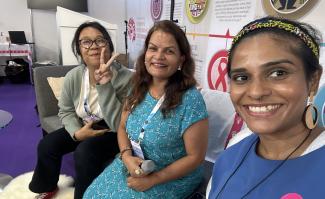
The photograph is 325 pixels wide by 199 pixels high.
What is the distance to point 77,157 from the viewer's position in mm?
1597

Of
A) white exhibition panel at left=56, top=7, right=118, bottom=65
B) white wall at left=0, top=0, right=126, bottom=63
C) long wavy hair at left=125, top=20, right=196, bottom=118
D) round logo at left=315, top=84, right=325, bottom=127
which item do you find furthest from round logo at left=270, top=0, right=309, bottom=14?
white wall at left=0, top=0, right=126, bottom=63

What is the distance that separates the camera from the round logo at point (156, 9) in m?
3.03

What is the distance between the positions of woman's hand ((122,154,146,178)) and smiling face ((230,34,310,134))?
66 cm

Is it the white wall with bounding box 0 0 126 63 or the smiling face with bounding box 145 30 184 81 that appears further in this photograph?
the white wall with bounding box 0 0 126 63

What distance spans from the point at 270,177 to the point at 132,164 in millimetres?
717

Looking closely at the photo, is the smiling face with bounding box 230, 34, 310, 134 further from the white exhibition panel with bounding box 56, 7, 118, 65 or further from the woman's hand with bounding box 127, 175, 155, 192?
the white exhibition panel with bounding box 56, 7, 118, 65

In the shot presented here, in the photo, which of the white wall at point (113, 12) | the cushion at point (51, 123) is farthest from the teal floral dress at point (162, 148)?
the white wall at point (113, 12)

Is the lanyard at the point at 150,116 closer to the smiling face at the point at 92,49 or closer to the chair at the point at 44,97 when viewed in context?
the smiling face at the point at 92,49

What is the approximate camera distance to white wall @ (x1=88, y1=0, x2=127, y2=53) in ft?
15.2

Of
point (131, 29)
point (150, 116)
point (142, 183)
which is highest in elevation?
point (131, 29)

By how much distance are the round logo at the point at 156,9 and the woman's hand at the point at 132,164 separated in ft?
6.84

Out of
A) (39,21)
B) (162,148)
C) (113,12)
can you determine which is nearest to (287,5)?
(162,148)

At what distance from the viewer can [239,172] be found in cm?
82

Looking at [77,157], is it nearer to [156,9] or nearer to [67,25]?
[156,9]
